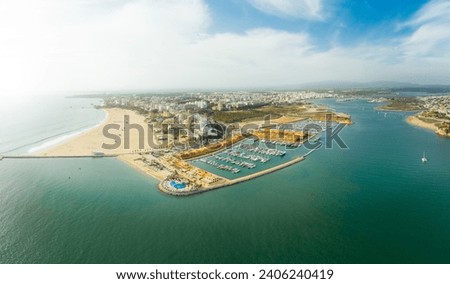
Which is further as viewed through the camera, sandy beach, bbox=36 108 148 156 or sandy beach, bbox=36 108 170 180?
sandy beach, bbox=36 108 148 156

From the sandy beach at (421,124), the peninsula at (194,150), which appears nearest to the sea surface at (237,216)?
the peninsula at (194,150)

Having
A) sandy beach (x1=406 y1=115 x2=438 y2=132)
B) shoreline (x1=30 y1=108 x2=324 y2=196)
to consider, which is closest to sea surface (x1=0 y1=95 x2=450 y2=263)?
shoreline (x1=30 y1=108 x2=324 y2=196)

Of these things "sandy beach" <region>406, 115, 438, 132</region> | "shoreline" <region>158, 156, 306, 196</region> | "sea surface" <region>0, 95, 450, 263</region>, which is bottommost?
"sea surface" <region>0, 95, 450, 263</region>

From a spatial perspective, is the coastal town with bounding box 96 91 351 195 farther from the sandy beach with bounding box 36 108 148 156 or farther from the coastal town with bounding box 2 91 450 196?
the sandy beach with bounding box 36 108 148 156

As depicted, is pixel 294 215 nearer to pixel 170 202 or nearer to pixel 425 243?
pixel 425 243

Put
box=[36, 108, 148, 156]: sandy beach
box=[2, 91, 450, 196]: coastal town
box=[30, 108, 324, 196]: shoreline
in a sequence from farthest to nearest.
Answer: box=[36, 108, 148, 156]: sandy beach → box=[2, 91, 450, 196]: coastal town → box=[30, 108, 324, 196]: shoreline

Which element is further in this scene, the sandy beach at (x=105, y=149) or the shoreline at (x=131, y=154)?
the sandy beach at (x=105, y=149)

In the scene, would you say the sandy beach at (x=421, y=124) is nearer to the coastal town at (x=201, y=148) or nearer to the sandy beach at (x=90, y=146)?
the coastal town at (x=201, y=148)

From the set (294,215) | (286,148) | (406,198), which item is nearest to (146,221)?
(294,215)
